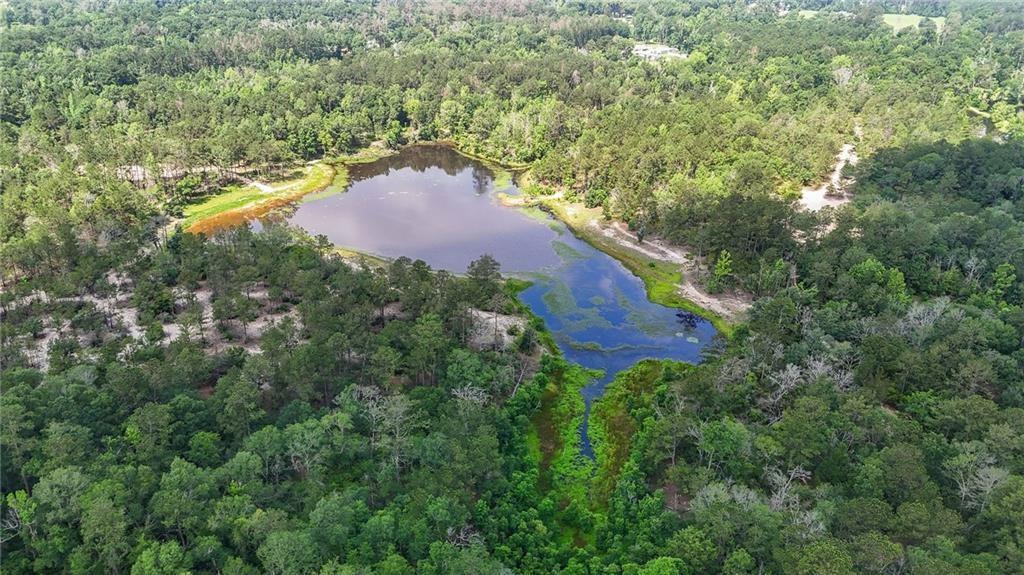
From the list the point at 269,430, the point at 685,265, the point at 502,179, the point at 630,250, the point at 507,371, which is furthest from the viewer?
the point at 502,179

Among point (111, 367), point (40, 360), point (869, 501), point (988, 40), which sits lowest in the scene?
point (40, 360)

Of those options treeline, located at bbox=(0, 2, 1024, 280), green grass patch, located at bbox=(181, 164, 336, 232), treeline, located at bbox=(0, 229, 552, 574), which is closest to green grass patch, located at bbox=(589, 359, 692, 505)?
treeline, located at bbox=(0, 229, 552, 574)

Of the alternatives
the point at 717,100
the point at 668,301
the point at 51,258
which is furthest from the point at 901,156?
the point at 51,258

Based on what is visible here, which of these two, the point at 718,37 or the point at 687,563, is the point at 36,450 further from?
the point at 718,37

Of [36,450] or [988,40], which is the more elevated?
[988,40]

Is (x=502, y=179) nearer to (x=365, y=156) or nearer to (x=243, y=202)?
(x=365, y=156)

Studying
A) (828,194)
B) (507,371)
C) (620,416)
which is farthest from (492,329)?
(828,194)
